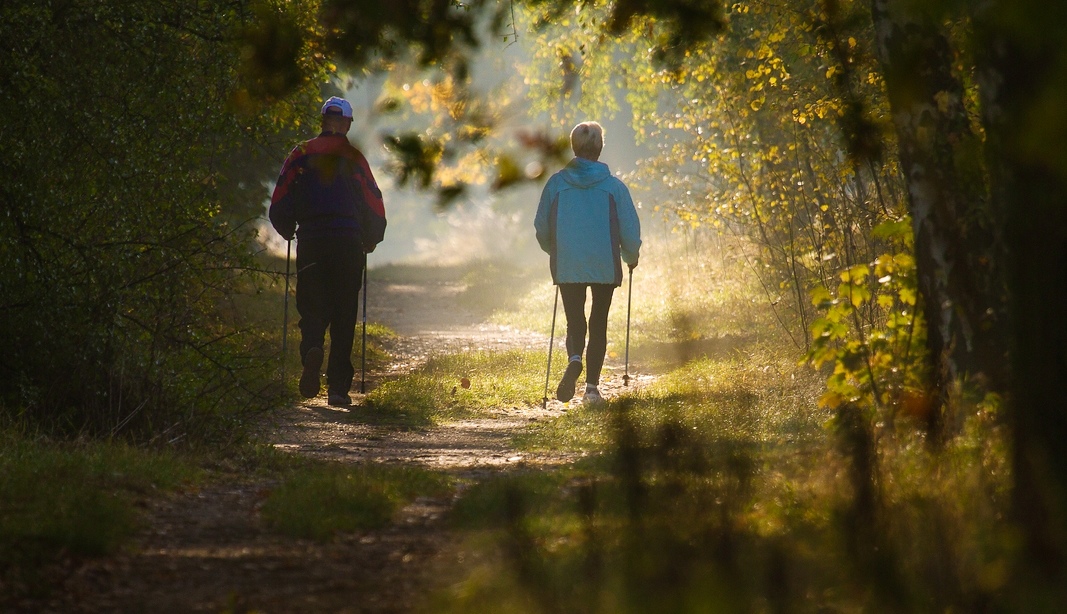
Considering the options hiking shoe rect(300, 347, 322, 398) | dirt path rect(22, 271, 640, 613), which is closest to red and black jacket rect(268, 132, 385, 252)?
hiking shoe rect(300, 347, 322, 398)

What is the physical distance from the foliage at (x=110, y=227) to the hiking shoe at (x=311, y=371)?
5.79ft

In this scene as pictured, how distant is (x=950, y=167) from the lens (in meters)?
5.08

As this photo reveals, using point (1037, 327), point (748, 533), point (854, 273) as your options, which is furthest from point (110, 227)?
point (1037, 327)

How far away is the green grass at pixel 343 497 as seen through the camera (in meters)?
4.70

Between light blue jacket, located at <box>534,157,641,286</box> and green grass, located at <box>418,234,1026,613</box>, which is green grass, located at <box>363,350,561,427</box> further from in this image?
green grass, located at <box>418,234,1026,613</box>

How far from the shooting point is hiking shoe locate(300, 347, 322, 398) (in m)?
9.24

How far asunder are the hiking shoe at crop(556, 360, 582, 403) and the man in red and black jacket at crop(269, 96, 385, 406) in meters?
1.84

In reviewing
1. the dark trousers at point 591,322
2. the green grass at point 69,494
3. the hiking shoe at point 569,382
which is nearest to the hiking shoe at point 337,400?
the hiking shoe at point 569,382

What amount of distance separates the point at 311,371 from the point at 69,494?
183 inches

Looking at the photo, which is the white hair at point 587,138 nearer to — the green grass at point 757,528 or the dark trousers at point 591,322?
the dark trousers at point 591,322

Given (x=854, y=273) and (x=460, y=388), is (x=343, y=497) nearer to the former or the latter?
(x=854, y=273)

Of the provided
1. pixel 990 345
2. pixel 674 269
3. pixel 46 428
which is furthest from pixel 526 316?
pixel 990 345

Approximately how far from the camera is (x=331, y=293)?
9484 millimetres

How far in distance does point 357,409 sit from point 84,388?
3140 millimetres
